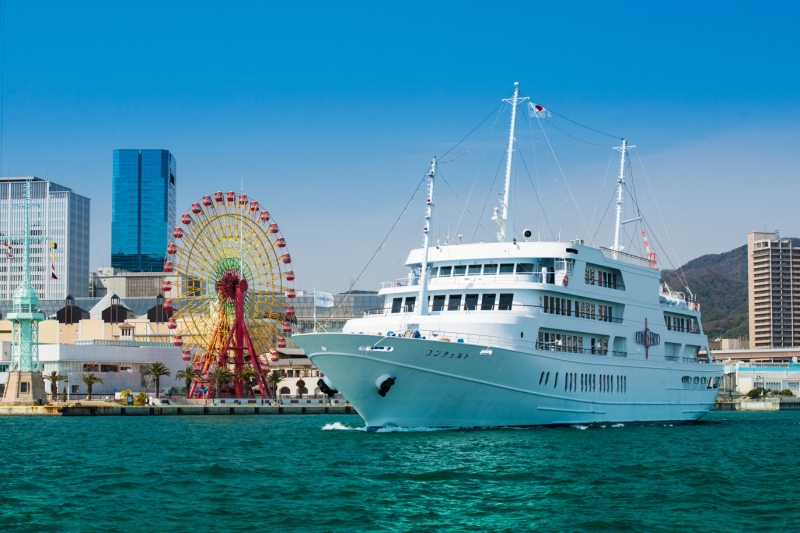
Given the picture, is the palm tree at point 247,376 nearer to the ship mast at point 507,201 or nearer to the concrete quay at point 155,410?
the concrete quay at point 155,410

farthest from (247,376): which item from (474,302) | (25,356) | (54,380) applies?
(474,302)

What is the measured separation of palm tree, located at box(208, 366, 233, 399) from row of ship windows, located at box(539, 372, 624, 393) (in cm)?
4074

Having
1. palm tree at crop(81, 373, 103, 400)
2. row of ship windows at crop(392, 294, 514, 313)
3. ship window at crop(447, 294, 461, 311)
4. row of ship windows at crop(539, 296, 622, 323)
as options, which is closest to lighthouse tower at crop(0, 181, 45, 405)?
palm tree at crop(81, 373, 103, 400)

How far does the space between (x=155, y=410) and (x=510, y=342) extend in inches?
1610

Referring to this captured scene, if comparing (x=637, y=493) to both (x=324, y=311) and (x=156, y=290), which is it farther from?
(x=156, y=290)

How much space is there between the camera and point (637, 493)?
2469 cm

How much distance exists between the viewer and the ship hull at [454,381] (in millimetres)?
36219

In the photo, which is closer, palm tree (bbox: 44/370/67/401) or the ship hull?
the ship hull

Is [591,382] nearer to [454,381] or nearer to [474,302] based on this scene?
[474,302]

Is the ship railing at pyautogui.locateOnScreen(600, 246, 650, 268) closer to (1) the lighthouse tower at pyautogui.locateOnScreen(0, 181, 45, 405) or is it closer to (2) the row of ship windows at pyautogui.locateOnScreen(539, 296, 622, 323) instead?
(2) the row of ship windows at pyautogui.locateOnScreen(539, 296, 622, 323)

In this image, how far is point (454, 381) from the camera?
3712 cm

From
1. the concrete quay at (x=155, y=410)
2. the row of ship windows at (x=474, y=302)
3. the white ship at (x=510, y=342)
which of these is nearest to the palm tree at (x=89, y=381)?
the concrete quay at (x=155, y=410)

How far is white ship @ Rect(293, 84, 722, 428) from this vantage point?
→ 36.8 m

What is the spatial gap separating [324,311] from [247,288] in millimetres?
57137
